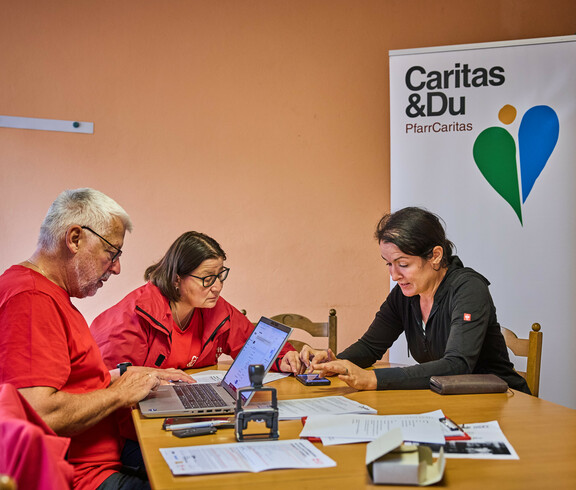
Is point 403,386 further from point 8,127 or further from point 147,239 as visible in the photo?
point 8,127

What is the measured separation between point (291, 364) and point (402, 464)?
3.70ft

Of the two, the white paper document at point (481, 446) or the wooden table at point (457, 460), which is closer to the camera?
the wooden table at point (457, 460)

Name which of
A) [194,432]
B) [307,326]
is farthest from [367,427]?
[307,326]

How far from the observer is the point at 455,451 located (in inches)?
49.4

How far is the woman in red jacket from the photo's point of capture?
2211 mm

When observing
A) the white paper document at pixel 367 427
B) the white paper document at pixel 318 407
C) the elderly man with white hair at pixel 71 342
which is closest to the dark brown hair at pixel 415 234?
the white paper document at pixel 318 407

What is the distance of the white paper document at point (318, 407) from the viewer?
1.58m

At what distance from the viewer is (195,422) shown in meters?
1.52

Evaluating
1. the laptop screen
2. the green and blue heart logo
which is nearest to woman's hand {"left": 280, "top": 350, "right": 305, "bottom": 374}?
the laptop screen

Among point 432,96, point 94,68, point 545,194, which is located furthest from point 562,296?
point 94,68

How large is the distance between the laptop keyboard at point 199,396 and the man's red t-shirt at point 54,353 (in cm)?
23

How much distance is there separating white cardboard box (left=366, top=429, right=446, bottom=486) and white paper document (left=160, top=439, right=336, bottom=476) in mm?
118

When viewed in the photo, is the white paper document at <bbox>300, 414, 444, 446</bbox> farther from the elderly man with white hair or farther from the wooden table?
the elderly man with white hair

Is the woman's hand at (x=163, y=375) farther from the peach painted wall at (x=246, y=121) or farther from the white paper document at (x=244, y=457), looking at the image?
the peach painted wall at (x=246, y=121)
